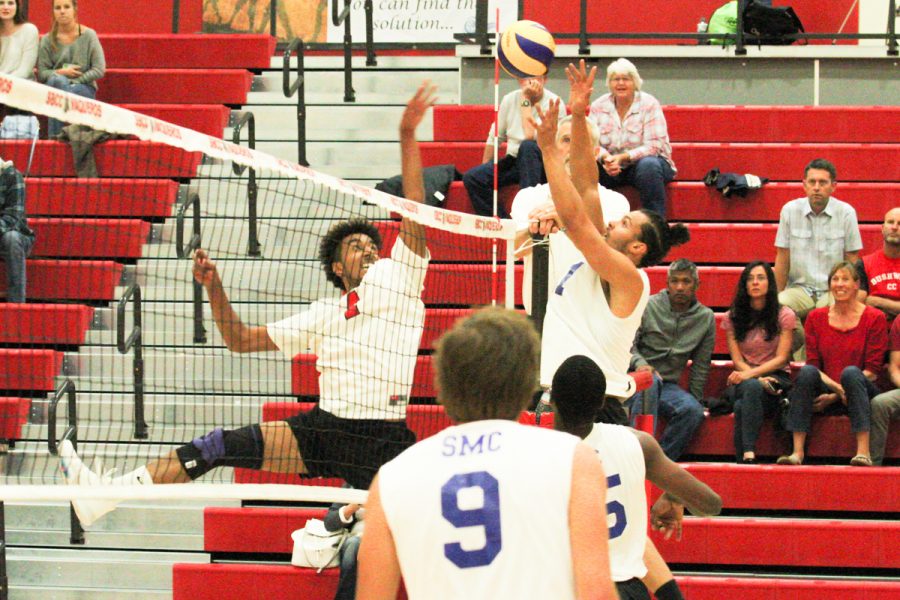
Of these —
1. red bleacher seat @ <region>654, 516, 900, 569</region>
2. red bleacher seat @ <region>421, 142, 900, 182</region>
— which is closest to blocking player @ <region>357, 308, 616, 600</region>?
red bleacher seat @ <region>654, 516, 900, 569</region>

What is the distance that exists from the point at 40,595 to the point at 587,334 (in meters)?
4.04

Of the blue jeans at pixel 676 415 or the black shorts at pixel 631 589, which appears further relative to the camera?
the blue jeans at pixel 676 415

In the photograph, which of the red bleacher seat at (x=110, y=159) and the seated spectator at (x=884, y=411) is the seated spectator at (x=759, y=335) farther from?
the red bleacher seat at (x=110, y=159)

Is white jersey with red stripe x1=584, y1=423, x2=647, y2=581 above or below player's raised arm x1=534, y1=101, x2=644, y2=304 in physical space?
below

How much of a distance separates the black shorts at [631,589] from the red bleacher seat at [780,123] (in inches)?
263

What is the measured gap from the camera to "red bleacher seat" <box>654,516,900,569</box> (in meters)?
7.74

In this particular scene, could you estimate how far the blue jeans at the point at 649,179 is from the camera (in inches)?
381

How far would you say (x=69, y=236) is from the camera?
9.40 m

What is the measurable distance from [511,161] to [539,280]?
3874 mm

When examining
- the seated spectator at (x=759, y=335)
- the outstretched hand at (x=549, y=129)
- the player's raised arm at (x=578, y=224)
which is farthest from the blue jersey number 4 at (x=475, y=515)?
the seated spectator at (x=759, y=335)

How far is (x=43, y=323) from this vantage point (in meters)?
8.48

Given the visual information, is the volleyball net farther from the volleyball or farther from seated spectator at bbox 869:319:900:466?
seated spectator at bbox 869:319:900:466

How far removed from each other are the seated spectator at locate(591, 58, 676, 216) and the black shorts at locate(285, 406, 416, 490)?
12.8 feet

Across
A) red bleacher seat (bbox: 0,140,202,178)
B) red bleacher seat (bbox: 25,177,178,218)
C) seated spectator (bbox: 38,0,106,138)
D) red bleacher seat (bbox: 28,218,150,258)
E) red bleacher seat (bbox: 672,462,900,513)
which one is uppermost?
seated spectator (bbox: 38,0,106,138)
